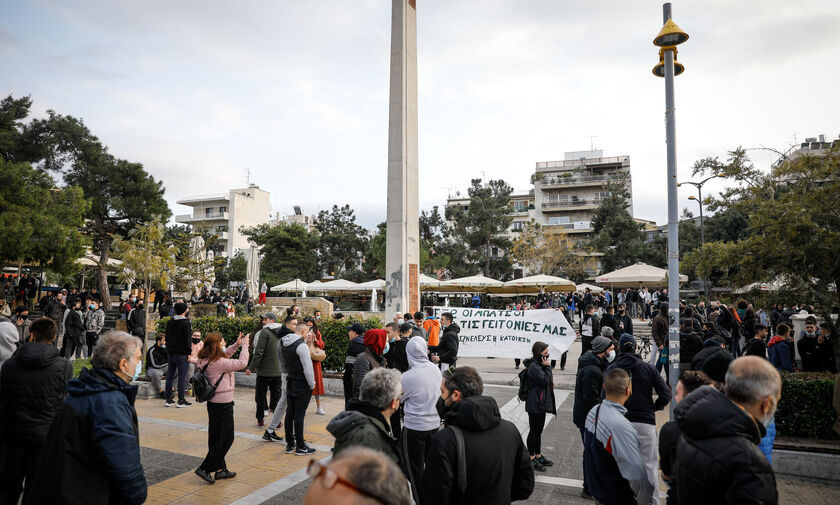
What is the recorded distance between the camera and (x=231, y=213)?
74.4m

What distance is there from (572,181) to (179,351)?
2588 inches

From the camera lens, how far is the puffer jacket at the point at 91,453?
9.04 feet

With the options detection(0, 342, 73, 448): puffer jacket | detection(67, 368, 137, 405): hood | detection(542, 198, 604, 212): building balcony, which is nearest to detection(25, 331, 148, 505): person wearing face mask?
detection(67, 368, 137, 405): hood

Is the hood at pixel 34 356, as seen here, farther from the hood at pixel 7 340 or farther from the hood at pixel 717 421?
the hood at pixel 717 421

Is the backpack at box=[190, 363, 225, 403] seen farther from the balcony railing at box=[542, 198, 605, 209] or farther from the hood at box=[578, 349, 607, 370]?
the balcony railing at box=[542, 198, 605, 209]

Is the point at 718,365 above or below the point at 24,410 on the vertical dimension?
above

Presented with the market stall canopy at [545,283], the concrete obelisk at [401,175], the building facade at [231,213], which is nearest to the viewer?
the concrete obelisk at [401,175]

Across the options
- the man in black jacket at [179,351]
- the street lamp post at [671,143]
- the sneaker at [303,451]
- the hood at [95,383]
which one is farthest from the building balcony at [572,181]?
the hood at [95,383]

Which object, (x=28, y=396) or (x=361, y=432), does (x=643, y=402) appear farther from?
(x=28, y=396)

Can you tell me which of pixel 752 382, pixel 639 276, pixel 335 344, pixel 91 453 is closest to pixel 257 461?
pixel 91 453

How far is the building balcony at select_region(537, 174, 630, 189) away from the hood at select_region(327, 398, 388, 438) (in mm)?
68638

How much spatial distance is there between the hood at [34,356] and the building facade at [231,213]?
72790 millimetres

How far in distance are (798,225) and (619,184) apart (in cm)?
4458

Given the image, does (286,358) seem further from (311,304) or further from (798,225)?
(311,304)
